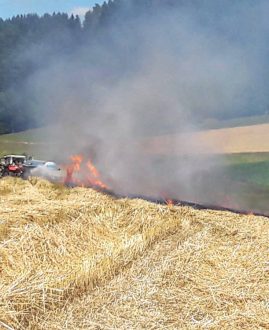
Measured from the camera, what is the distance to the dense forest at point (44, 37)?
802 inches

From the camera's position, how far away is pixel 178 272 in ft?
24.7

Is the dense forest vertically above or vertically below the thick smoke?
above

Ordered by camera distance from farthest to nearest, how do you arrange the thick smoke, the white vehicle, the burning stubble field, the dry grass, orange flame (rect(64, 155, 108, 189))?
1. the dry grass
2. the white vehicle
3. orange flame (rect(64, 155, 108, 189))
4. the thick smoke
5. the burning stubble field

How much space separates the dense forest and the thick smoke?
0.20 metres

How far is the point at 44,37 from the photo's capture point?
91.9 feet

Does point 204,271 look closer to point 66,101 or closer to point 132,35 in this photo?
point 132,35

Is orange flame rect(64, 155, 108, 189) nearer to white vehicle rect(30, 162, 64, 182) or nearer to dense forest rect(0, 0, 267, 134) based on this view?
white vehicle rect(30, 162, 64, 182)

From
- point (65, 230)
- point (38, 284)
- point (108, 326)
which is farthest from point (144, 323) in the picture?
point (65, 230)

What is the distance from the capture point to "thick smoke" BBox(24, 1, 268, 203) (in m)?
18.3

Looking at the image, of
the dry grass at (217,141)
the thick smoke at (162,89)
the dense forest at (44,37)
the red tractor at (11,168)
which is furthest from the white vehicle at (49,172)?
the dense forest at (44,37)

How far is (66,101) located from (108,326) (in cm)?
2054

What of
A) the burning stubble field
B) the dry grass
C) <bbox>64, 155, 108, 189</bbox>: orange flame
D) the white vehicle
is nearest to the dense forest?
the dry grass

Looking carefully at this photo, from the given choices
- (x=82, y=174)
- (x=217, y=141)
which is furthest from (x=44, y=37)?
(x=217, y=141)

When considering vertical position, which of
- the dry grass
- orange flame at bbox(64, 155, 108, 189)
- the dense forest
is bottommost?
orange flame at bbox(64, 155, 108, 189)
